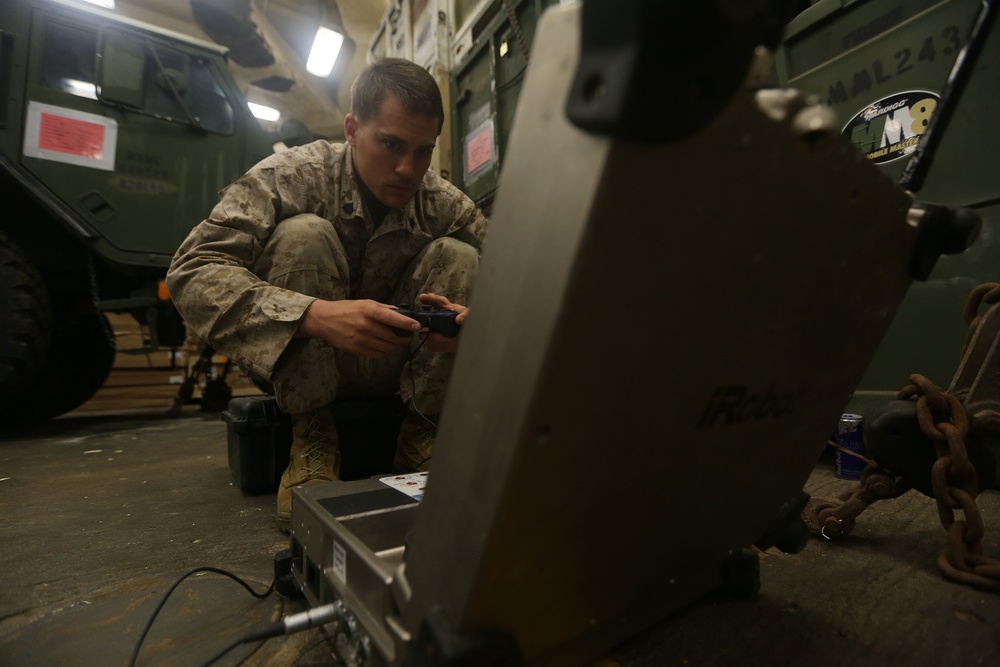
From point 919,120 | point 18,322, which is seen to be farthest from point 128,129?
point 919,120

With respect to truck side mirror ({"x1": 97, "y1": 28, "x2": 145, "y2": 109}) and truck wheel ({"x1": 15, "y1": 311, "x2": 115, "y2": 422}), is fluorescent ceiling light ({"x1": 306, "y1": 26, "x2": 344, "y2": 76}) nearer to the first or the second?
truck side mirror ({"x1": 97, "y1": 28, "x2": 145, "y2": 109})

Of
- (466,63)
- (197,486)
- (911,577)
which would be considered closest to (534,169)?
(911,577)

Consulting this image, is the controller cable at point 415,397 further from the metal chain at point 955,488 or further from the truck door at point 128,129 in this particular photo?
the truck door at point 128,129

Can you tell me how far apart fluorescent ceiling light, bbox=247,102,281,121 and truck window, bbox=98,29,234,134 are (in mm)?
3016

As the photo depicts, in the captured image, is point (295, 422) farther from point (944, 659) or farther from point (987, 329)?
point (987, 329)

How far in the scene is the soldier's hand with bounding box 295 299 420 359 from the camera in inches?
23.2

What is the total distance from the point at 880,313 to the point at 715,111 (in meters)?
0.29

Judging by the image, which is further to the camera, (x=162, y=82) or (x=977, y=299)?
(x=162, y=82)

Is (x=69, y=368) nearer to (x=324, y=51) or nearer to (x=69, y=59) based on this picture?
(x=69, y=59)

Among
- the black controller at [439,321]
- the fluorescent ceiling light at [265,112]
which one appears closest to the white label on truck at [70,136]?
the black controller at [439,321]

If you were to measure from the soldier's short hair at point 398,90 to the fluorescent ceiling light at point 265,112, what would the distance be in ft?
15.0

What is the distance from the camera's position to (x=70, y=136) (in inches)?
67.1

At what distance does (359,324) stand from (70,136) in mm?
1885

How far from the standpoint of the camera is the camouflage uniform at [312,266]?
685 mm
